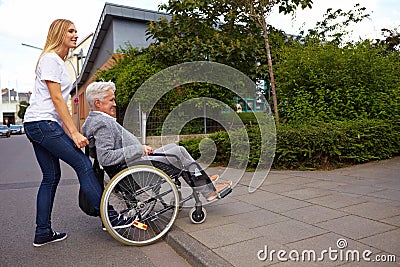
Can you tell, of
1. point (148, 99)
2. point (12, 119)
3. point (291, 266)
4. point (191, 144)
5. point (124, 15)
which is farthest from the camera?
point (12, 119)

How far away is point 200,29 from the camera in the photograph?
452 inches

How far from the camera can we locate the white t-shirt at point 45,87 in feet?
11.0

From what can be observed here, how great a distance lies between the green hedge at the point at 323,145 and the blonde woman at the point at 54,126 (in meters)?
3.36

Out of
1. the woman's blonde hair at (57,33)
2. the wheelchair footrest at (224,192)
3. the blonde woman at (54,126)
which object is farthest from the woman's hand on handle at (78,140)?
the wheelchair footrest at (224,192)

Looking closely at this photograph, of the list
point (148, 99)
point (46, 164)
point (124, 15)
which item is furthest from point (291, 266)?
point (124, 15)

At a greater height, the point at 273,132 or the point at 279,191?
the point at 273,132

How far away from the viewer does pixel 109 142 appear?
11.9 feet

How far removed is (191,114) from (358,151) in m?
3.70

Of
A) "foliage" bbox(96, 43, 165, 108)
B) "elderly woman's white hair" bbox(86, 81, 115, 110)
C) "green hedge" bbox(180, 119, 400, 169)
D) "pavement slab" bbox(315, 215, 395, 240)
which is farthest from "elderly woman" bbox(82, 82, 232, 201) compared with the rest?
"foliage" bbox(96, 43, 165, 108)

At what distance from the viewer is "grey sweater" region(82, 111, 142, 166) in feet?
11.8

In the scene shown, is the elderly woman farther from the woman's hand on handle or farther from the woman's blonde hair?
the woman's blonde hair

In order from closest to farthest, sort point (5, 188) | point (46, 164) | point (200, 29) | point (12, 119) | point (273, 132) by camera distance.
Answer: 1. point (46, 164)
2. point (273, 132)
3. point (5, 188)
4. point (200, 29)
5. point (12, 119)

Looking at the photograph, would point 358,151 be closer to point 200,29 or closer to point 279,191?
point 279,191

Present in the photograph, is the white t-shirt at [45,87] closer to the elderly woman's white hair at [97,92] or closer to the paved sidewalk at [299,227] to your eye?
the elderly woman's white hair at [97,92]
